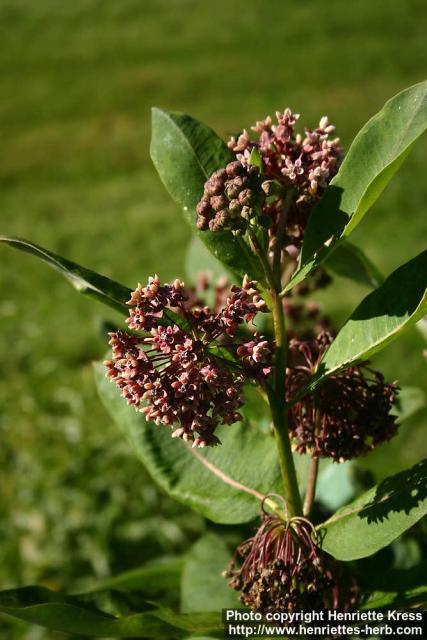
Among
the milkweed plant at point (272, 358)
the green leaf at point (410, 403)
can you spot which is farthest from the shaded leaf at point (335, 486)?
the milkweed plant at point (272, 358)

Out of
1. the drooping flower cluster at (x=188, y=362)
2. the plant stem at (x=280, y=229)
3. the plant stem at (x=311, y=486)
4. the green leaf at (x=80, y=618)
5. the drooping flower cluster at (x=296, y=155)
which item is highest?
the drooping flower cluster at (x=296, y=155)

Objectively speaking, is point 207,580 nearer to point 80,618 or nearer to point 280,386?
point 80,618

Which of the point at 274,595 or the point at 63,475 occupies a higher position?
the point at 63,475

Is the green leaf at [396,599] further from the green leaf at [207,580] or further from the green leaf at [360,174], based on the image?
the green leaf at [360,174]

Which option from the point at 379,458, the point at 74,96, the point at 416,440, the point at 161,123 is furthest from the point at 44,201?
the point at 161,123

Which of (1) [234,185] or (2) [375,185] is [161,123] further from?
(2) [375,185]
